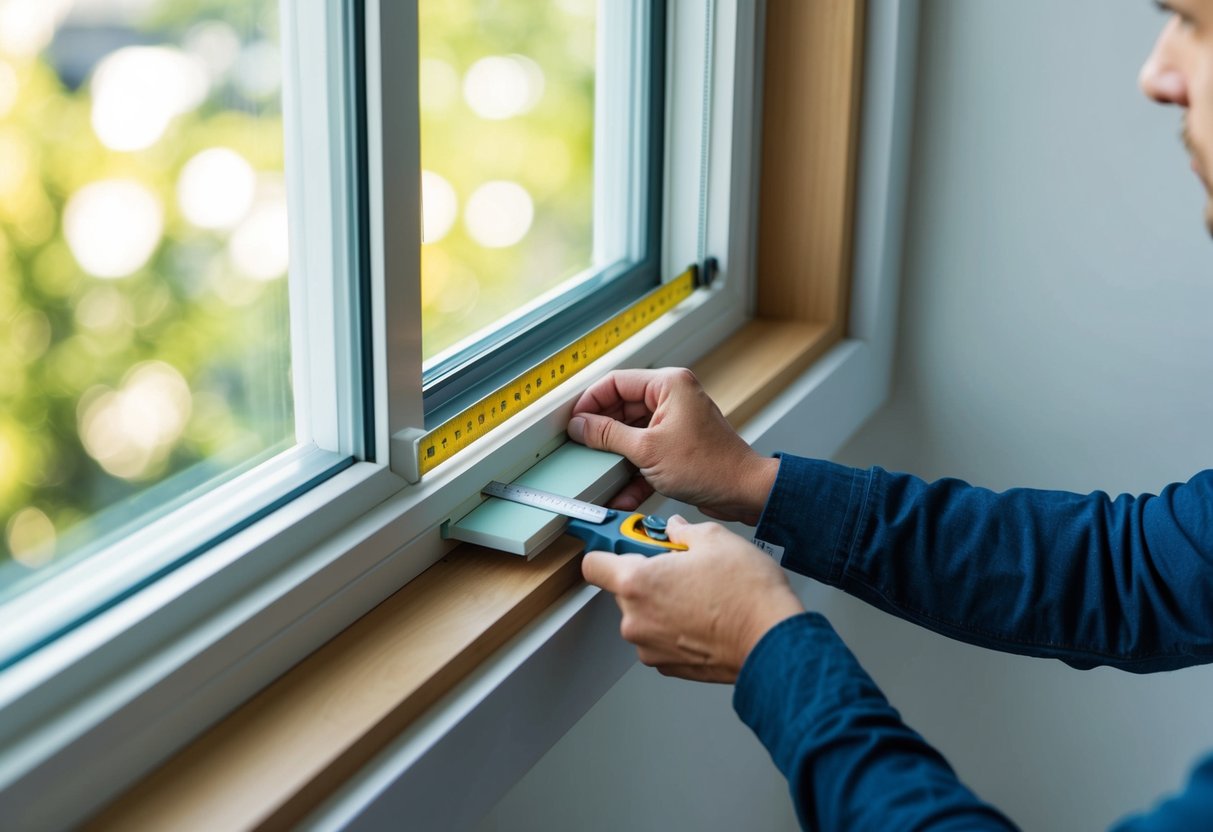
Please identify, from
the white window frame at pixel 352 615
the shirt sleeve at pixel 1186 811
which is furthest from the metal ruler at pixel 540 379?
the shirt sleeve at pixel 1186 811

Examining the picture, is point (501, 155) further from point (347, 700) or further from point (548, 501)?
point (347, 700)

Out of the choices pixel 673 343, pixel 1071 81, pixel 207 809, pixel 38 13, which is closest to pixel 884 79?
pixel 1071 81

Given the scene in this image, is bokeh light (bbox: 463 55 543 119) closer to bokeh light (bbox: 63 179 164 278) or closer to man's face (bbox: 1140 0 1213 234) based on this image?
bokeh light (bbox: 63 179 164 278)

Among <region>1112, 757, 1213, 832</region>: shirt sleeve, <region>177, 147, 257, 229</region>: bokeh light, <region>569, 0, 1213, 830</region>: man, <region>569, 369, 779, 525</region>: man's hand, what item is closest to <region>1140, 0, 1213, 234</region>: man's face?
<region>569, 0, 1213, 830</region>: man

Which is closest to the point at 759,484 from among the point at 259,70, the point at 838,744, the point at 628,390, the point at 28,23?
the point at 628,390

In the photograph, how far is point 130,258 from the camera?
2.90 ft

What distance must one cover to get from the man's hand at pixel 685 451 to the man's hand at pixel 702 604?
0.67 feet

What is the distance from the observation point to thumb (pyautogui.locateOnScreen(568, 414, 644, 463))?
1248 mm

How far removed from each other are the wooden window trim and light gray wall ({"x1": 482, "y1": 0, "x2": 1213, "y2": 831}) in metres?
0.18

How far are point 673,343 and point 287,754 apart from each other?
850 mm

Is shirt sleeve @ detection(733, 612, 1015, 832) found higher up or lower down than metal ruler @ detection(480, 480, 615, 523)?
lower down

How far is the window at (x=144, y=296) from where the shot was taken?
0.81 meters

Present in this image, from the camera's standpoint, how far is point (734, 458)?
1227 millimetres

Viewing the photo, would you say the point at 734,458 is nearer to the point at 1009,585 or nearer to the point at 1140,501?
the point at 1009,585
